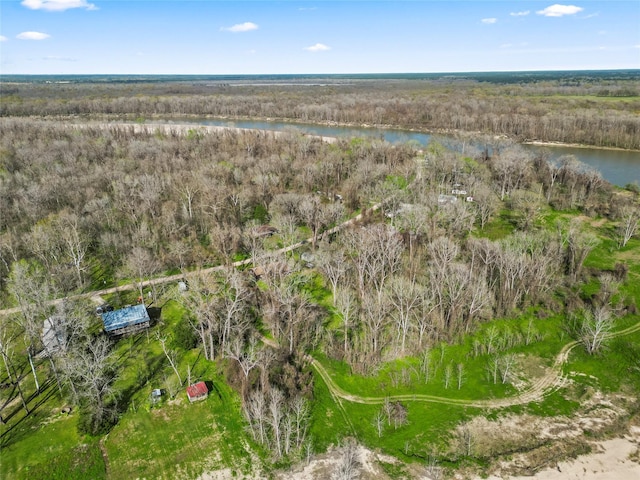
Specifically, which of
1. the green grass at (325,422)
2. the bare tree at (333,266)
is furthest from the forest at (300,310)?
the bare tree at (333,266)

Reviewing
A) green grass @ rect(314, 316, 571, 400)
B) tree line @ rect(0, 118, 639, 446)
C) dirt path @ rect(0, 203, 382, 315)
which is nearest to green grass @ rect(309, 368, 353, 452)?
tree line @ rect(0, 118, 639, 446)

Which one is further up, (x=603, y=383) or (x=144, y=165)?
(x=144, y=165)

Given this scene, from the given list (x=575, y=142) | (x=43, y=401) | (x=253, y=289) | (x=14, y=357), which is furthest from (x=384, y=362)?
(x=575, y=142)

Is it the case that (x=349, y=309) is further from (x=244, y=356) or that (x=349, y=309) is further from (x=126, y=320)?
(x=126, y=320)

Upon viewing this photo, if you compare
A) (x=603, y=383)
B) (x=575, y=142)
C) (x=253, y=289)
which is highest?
(x=575, y=142)

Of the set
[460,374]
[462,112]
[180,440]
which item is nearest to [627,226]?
[460,374]

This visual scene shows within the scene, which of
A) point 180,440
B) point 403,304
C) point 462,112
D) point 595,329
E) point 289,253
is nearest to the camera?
point 180,440

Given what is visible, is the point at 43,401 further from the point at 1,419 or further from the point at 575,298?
the point at 575,298

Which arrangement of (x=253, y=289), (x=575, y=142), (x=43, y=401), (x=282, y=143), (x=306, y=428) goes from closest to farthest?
(x=306, y=428) → (x=43, y=401) → (x=253, y=289) → (x=282, y=143) → (x=575, y=142)
